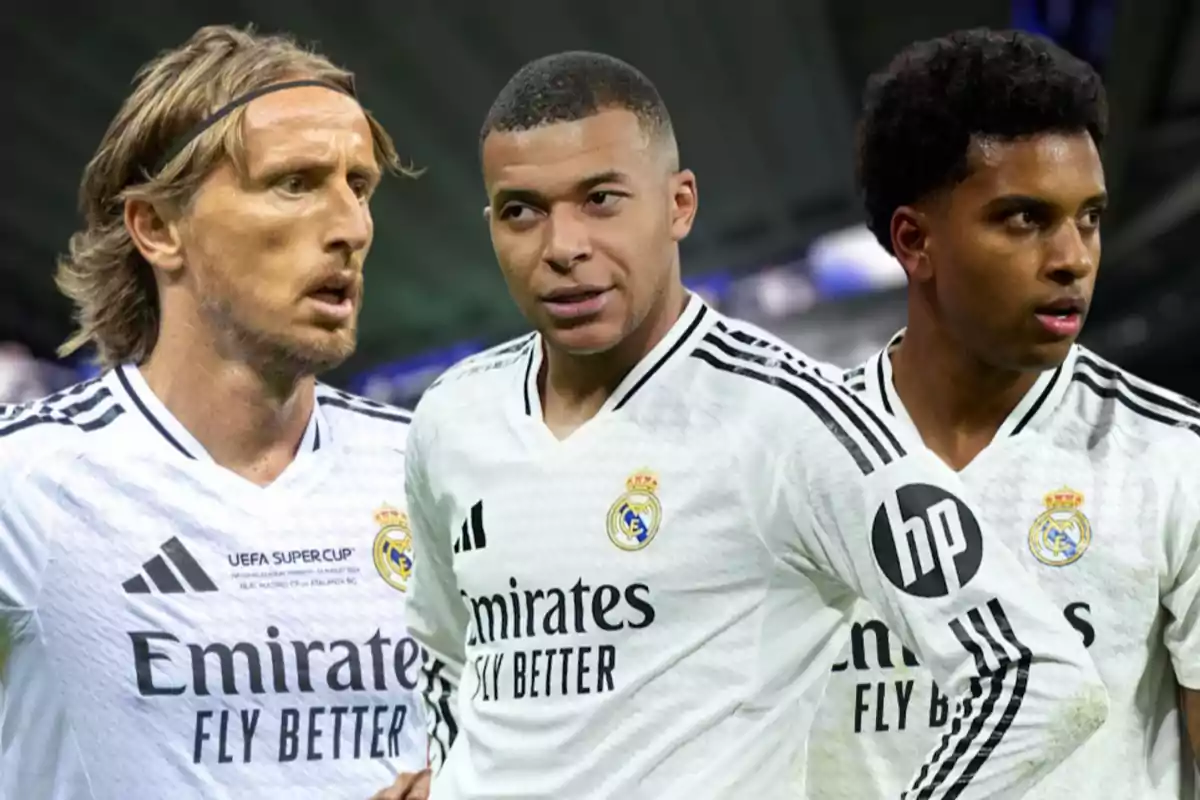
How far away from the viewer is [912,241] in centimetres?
278

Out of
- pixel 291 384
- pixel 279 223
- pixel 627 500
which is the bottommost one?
pixel 627 500

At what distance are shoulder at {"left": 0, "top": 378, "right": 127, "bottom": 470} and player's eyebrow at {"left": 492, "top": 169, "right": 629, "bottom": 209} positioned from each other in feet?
3.84

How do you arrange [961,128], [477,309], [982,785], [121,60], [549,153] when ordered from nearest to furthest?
[982,785]
[549,153]
[961,128]
[121,60]
[477,309]

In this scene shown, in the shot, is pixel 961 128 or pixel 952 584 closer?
pixel 952 584

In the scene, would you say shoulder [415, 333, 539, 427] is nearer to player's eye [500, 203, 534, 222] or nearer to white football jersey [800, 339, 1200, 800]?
player's eye [500, 203, 534, 222]

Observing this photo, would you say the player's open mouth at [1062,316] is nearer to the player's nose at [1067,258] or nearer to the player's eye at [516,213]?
the player's nose at [1067,258]

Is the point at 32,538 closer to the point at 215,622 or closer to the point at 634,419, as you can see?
the point at 215,622

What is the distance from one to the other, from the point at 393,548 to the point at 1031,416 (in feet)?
3.96

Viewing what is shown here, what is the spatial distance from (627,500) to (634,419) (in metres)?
0.13

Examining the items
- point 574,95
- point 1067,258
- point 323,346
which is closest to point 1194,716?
point 1067,258

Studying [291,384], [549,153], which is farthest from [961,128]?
[291,384]

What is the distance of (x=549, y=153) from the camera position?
2.34 metres

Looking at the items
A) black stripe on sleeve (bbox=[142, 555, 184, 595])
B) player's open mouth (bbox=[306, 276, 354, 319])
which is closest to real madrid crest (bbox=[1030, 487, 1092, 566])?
player's open mouth (bbox=[306, 276, 354, 319])

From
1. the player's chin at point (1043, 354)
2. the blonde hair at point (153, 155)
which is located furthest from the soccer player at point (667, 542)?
the blonde hair at point (153, 155)
